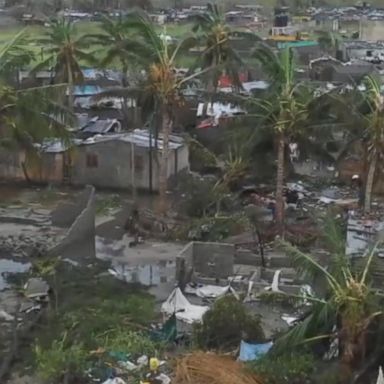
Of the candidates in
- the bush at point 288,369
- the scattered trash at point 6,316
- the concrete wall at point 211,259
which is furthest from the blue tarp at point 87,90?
the bush at point 288,369

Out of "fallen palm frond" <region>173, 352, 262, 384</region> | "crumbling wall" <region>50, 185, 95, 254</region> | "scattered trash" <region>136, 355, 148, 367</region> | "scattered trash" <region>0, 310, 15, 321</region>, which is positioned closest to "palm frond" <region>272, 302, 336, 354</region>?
"fallen palm frond" <region>173, 352, 262, 384</region>

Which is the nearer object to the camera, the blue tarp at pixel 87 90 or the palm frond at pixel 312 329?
the palm frond at pixel 312 329

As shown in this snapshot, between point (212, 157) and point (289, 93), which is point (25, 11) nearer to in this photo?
point (212, 157)

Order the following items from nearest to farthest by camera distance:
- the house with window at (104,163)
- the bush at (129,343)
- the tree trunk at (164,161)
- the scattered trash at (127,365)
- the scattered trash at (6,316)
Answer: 1. the scattered trash at (127,365)
2. the bush at (129,343)
3. the scattered trash at (6,316)
4. the tree trunk at (164,161)
5. the house with window at (104,163)

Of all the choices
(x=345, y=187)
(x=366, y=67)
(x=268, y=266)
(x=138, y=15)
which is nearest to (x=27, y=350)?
(x=268, y=266)

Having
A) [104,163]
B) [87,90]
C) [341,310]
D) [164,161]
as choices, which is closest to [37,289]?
[341,310]

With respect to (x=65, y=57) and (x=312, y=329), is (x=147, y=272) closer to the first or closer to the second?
(x=312, y=329)

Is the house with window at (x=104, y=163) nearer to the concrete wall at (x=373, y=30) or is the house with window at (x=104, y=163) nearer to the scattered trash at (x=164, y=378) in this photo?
the scattered trash at (x=164, y=378)
